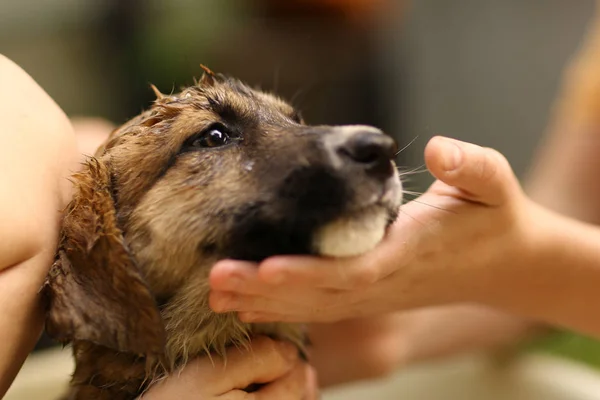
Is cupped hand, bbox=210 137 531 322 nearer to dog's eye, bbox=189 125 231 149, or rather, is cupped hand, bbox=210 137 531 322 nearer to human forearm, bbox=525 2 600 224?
dog's eye, bbox=189 125 231 149

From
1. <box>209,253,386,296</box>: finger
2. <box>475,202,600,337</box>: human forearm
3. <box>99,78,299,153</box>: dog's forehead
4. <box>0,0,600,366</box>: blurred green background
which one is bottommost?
<box>0,0,600,366</box>: blurred green background

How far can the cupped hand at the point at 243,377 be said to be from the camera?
128 cm

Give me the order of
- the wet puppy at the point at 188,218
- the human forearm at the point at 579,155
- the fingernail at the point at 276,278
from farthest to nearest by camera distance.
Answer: the human forearm at the point at 579,155
the wet puppy at the point at 188,218
the fingernail at the point at 276,278

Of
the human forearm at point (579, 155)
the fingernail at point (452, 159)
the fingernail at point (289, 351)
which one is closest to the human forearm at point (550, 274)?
the fingernail at point (452, 159)

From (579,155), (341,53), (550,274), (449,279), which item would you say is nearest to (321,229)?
(449,279)

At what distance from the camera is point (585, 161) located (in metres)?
2.43

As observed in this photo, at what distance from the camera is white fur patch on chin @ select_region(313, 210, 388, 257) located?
3.75ft

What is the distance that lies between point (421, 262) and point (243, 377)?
46cm

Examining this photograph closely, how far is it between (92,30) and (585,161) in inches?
148

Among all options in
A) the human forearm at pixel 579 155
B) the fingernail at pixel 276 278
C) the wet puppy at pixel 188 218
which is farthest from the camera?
the human forearm at pixel 579 155

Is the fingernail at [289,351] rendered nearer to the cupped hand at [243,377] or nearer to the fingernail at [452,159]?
the cupped hand at [243,377]

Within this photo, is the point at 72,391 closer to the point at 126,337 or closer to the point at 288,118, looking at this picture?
the point at 126,337

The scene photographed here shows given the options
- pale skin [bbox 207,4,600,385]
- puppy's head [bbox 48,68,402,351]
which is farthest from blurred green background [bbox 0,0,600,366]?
puppy's head [bbox 48,68,402,351]

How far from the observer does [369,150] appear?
1.17 meters
